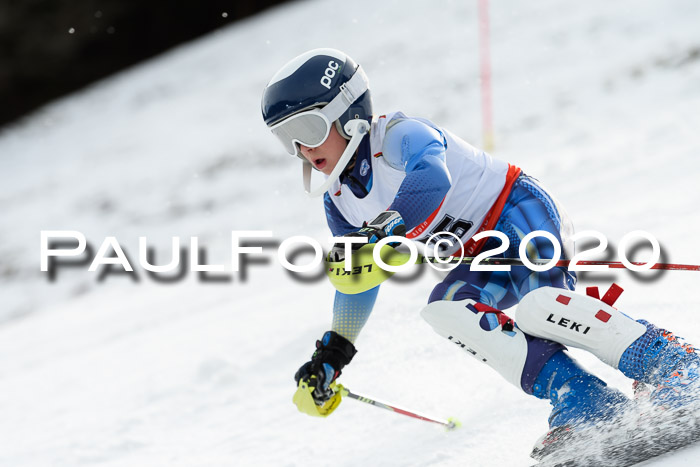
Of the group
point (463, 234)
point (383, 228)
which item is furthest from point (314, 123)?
point (463, 234)

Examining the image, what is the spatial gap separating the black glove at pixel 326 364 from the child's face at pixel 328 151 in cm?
62

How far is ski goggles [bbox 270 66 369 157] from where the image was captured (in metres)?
2.74

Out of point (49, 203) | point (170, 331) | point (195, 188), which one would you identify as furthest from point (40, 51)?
point (170, 331)

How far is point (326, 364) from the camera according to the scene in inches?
113

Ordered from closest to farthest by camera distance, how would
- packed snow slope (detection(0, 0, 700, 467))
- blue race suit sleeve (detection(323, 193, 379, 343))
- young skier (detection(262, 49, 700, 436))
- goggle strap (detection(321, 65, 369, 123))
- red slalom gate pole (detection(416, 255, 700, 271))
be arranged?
young skier (detection(262, 49, 700, 436)) < red slalom gate pole (detection(416, 255, 700, 271)) < goggle strap (detection(321, 65, 369, 123)) < blue race suit sleeve (detection(323, 193, 379, 343)) < packed snow slope (detection(0, 0, 700, 467))

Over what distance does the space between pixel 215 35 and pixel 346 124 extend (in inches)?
709

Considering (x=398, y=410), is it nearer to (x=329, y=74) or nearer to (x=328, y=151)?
(x=328, y=151)

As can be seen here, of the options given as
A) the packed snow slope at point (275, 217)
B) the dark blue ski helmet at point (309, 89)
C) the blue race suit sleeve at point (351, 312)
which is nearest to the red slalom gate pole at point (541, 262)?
the blue race suit sleeve at point (351, 312)

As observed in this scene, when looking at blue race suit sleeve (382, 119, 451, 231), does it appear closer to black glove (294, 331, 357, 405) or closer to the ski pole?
black glove (294, 331, 357, 405)

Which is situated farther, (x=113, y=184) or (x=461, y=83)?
(x=113, y=184)

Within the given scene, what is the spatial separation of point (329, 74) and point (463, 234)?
0.74 metres

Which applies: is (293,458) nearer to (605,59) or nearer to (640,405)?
(640,405)

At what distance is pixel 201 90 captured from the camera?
16641 millimetres

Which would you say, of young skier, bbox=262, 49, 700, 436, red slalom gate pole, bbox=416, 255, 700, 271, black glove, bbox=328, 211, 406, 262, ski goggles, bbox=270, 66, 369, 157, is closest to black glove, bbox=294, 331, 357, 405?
young skier, bbox=262, 49, 700, 436
